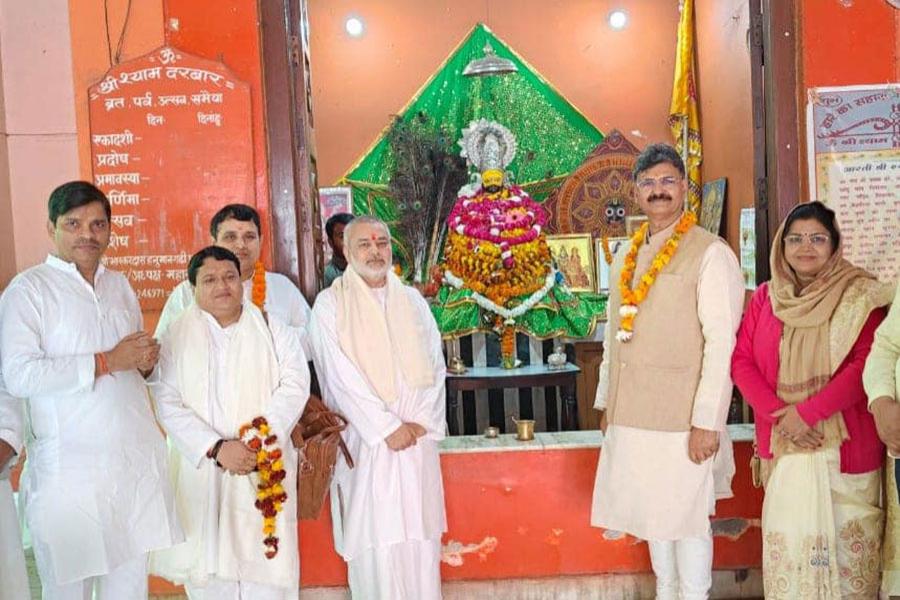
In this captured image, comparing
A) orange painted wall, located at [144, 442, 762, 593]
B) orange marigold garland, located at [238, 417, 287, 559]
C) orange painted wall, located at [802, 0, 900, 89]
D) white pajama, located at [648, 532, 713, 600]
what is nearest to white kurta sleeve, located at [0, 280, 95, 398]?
orange marigold garland, located at [238, 417, 287, 559]

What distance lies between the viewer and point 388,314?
317cm

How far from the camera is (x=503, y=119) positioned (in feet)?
24.6

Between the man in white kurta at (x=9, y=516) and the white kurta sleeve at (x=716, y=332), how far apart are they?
2.13m

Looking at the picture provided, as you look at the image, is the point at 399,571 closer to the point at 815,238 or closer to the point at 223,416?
the point at 223,416

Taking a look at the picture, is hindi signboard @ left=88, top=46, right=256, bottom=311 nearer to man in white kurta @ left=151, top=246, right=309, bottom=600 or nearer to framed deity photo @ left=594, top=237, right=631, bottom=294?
man in white kurta @ left=151, top=246, right=309, bottom=600

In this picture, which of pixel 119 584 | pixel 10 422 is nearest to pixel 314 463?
pixel 119 584

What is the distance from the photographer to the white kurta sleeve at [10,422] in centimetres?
248

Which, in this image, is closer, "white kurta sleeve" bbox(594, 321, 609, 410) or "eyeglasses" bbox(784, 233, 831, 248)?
"eyeglasses" bbox(784, 233, 831, 248)

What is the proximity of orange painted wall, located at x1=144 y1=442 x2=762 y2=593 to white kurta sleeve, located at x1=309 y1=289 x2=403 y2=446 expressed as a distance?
22.2 inches

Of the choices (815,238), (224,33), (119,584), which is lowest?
(119,584)

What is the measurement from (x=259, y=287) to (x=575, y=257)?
4.32 m

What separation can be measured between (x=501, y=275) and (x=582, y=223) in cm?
226

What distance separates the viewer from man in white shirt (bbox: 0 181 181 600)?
2502mm

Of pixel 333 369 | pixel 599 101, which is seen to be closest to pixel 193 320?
pixel 333 369
